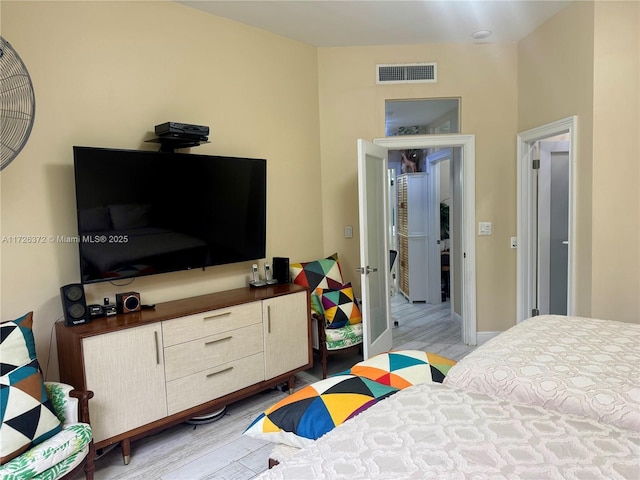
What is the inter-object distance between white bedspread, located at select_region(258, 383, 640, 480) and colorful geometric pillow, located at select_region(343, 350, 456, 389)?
1.49 ft

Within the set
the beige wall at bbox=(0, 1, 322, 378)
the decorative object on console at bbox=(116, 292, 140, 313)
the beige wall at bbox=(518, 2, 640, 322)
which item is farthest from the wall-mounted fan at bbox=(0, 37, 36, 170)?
the beige wall at bbox=(518, 2, 640, 322)

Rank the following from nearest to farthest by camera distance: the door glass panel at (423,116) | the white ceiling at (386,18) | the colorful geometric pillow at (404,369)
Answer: the colorful geometric pillow at (404,369)
the white ceiling at (386,18)
the door glass panel at (423,116)

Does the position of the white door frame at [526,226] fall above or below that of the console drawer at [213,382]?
above

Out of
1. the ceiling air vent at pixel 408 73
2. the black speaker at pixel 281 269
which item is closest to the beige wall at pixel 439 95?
the ceiling air vent at pixel 408 73

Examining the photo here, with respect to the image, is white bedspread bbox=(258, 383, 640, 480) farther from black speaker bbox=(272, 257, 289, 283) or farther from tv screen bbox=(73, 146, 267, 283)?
black speaker bbox=(272, 257, 289, 283)

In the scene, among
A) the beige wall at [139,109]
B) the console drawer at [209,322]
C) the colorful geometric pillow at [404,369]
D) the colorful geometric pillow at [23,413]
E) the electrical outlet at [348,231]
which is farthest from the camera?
the electrical outlet at [348,231]

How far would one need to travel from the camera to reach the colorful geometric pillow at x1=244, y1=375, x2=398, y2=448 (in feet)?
5.48

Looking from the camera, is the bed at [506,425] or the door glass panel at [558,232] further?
the door glass panel at [558,232]

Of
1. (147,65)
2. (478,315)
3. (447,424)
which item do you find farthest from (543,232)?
(147,65)

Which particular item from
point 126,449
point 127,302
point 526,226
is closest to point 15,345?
point 127,302

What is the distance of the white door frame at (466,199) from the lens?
417 centimetres

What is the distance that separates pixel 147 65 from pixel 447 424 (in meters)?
2.79

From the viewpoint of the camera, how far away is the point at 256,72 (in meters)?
3.65

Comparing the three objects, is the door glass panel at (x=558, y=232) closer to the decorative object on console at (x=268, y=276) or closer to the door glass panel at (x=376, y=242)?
the door glass panel at (x=376, y=242)
